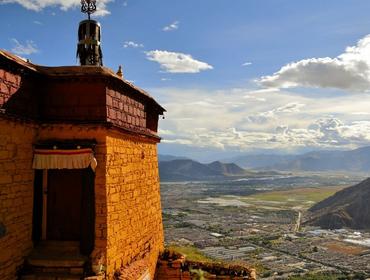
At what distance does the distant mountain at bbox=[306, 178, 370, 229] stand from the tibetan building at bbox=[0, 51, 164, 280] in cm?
11396

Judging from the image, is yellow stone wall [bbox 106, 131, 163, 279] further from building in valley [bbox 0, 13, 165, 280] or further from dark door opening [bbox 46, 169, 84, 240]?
dark door opening [bbox 46, 169, 84, 240]

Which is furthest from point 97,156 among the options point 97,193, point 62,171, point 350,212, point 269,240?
point 350,212

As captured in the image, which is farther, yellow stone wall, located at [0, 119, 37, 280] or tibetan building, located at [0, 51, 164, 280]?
tibetan building, located at [0, 51, 164, 280]

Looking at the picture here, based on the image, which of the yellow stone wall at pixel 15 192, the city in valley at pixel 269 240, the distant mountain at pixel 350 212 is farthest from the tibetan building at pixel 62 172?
the distant mountain at pixel 350 212

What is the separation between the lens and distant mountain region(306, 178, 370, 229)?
113 meters

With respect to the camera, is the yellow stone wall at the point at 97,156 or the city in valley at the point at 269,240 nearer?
the yellow stone wall at the point at 97,156

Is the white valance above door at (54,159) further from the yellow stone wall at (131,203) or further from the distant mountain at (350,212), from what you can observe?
the distant mountain at (350,212)

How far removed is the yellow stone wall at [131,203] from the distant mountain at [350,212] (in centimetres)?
11062

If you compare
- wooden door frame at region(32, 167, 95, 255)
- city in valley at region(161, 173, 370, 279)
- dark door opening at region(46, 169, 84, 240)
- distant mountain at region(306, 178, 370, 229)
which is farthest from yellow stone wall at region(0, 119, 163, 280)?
distant mountain at region(306, 178, 370, 229)

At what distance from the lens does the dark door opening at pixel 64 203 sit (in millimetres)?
8891

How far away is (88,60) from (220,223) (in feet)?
382

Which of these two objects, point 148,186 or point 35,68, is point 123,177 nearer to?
point 148,186

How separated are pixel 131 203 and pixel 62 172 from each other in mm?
1874

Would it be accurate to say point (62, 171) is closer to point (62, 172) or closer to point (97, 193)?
point (62, 172)
